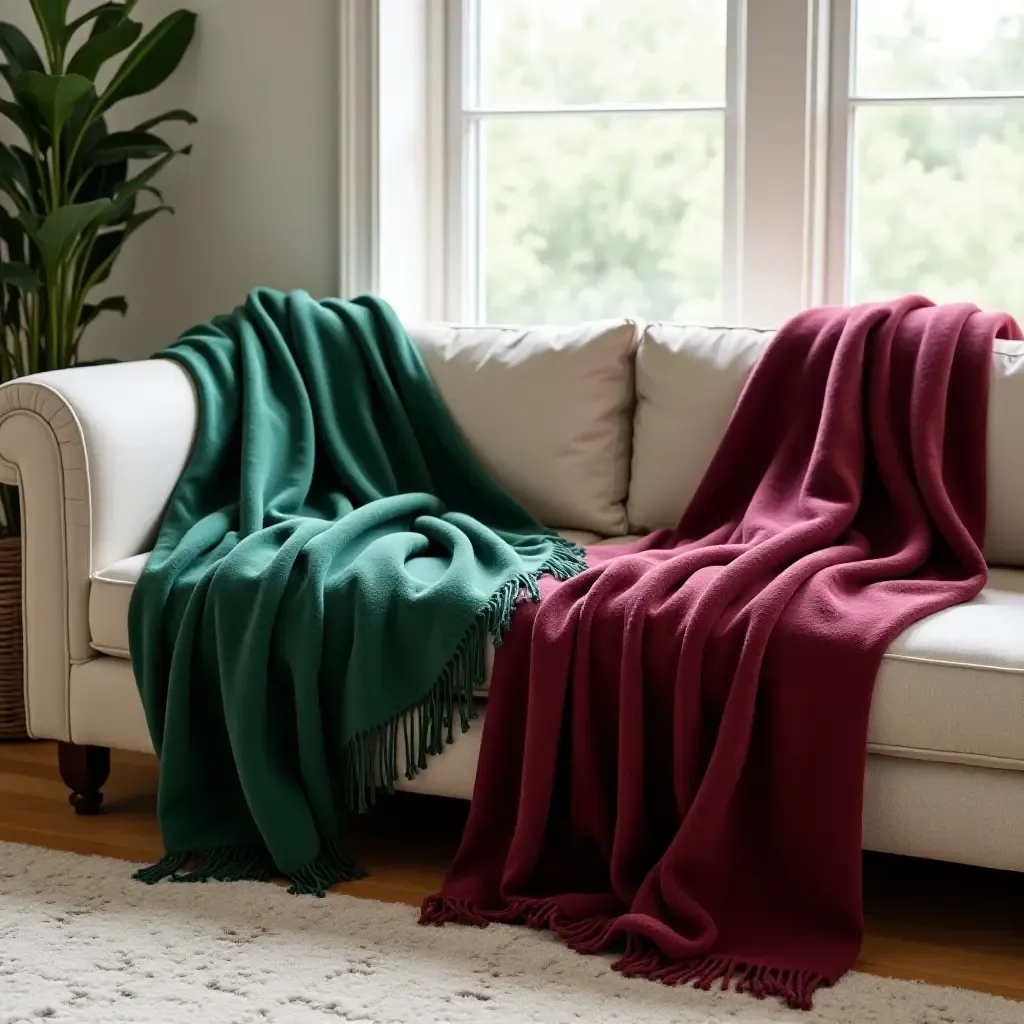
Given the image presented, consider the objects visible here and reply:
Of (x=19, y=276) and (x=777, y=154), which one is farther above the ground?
(x=777, y=154)

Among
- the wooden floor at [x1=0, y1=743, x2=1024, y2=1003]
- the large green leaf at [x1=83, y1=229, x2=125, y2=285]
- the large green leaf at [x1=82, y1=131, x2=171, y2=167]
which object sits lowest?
the wooden floor at [x1=0, y1=743, x2=1024, y2=1003]

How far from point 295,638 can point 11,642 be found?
1.03 meters

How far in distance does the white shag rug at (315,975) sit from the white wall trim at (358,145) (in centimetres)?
154

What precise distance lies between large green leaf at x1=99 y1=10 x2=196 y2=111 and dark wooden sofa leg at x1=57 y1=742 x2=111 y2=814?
4.56 feet

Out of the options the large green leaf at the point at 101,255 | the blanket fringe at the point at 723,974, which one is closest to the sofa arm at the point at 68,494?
the large green leaf at the point at 101,255

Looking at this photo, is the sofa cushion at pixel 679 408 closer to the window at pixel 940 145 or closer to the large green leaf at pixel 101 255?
the window at pixel 940 145

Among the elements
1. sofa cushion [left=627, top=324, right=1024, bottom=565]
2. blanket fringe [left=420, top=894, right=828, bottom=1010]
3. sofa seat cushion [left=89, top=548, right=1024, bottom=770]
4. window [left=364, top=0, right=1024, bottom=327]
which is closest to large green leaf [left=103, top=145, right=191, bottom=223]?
window [left=364, top=0, right=1024, bottom=327]

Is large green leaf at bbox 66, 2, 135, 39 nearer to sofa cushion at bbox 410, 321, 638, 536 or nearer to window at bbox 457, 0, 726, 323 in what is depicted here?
window at bbox 457, 0, 726, 323

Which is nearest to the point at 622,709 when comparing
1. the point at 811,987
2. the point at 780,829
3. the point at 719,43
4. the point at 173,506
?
the point at 780,829

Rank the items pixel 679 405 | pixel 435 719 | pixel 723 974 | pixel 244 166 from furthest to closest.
A: pixel 244 166 → pixel 679 405 → pixel 435 719 → pixel 723 974

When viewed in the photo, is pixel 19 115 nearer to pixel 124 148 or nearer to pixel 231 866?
pixel 124 148

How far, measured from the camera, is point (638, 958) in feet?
6.95

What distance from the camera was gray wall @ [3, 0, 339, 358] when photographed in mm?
3492

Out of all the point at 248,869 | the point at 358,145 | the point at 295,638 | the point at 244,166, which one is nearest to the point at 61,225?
the point at 244,166
